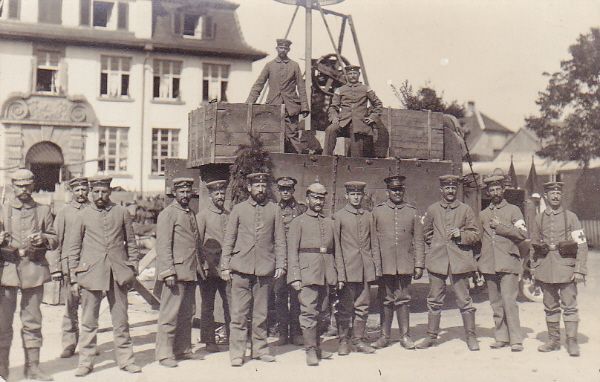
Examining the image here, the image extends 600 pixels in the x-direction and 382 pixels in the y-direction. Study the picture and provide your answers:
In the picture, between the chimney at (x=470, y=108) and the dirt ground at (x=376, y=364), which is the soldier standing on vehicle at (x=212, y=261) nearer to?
the dirt ground at (x=376, y=364)

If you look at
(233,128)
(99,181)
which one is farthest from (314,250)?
(233,128)

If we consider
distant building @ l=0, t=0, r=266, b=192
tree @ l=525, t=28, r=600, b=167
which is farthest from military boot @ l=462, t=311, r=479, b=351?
distant building @ l=0, t=0, r=266, b=192

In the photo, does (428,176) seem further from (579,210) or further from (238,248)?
(579,210)

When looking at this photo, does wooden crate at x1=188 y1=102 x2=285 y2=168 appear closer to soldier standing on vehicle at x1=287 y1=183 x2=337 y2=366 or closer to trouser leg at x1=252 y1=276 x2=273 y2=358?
soldier standing on vehicle at x1=287 y1=183 x2=337 y2=366

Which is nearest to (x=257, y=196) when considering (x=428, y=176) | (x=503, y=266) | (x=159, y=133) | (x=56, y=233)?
(x=56, y=233)

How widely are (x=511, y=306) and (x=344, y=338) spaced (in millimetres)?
1960

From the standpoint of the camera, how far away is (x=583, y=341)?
7.39 meters

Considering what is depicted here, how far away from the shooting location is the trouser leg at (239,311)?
243 inches

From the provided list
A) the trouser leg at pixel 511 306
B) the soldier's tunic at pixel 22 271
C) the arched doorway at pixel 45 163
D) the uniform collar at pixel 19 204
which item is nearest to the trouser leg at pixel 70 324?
the soldier's tunic at pixel 22 271

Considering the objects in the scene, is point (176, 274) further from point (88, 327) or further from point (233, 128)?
point (233, 128)

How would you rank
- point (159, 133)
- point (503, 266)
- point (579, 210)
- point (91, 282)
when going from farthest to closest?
point (159, 133)
point (579, 210)
point (503, 266)
point (91, 282)

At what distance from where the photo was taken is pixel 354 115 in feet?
28.8

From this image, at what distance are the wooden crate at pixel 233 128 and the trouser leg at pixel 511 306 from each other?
133 inches

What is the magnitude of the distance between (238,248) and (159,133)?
20.3 meters
